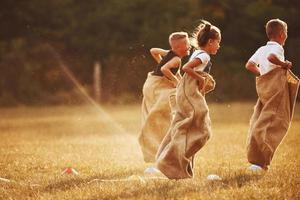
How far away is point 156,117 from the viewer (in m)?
8.91

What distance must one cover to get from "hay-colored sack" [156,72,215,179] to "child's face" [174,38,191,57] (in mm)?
1261

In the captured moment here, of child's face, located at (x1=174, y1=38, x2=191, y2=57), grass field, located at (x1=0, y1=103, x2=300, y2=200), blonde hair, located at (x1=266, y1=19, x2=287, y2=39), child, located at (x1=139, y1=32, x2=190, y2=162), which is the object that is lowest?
grass field, located at (x1=0, y1=103, x2=300, y2=200)

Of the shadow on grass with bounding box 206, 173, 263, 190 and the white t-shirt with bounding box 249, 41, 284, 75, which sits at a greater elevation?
the white t-shirt with bounding box 249, 41, 284, 75

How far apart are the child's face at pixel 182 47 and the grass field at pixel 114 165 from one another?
1.52 metres

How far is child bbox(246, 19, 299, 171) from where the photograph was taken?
8.21 meters

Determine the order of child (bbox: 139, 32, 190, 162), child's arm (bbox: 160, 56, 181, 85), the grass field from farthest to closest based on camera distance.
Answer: child (bbox: 139, 32, 190, 162)
child's arm (bbox: 160, 56, 181, 85)
the grass field

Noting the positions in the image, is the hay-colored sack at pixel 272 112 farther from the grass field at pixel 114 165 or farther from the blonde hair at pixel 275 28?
the blonde hair at pixel 275 28

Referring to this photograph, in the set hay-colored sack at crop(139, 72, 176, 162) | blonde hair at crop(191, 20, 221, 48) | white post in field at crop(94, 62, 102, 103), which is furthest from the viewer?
white post in field at crop(94, 62, 102, 103)

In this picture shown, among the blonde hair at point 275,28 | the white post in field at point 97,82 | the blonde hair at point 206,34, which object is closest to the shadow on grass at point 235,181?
the blonde hair at point 206,34

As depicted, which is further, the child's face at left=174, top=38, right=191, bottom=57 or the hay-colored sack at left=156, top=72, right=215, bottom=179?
the child's face at left=174, top=38, right=191, bottom=57

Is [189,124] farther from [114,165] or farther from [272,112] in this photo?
[114,165]

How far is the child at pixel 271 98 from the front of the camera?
26.9ft

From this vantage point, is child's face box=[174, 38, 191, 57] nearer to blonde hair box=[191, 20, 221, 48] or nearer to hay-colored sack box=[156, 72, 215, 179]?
blonde hair box=[191, 20, 221, 48]

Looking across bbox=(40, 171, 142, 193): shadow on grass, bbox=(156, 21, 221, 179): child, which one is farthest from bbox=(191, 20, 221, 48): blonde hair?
bbox=(40, 171, 142, 193): shadow on grass
